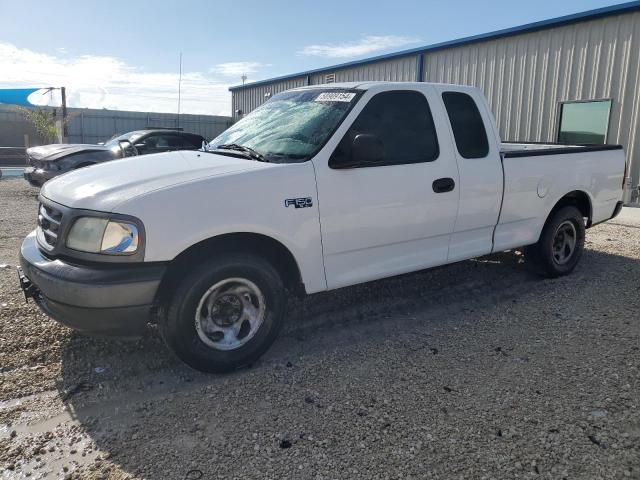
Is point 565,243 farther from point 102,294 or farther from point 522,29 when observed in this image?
point 522,29

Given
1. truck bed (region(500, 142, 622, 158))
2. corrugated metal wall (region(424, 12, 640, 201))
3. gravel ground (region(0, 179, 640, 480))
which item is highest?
corrugated metal wall (region(424, 12, 640, 201))

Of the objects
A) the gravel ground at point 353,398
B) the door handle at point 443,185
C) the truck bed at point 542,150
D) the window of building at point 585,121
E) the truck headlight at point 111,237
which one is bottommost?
the gravel ground at point 353,398

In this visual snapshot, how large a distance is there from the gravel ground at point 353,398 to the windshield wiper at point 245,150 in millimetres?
1460

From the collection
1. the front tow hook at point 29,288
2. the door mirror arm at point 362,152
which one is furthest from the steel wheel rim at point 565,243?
the front tow hook at point 29,288

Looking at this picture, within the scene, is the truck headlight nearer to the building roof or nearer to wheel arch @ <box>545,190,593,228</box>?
wheel arch @ <box>545,190,593,228</box>

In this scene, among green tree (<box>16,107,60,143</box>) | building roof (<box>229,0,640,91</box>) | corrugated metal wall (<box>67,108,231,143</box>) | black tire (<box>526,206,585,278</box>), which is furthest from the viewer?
corrugated metal wall (<box>67,108,231,143</box>)

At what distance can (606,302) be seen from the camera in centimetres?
512

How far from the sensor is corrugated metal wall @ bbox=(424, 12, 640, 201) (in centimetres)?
1073

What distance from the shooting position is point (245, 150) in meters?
4.07

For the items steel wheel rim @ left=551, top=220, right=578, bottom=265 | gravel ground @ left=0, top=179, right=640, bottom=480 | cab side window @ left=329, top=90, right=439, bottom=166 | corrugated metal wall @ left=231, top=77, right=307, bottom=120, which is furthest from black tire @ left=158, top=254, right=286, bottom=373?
corrugated metal wall @ left=231, top=77, right=307, bottom=120

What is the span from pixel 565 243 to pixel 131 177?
477cm

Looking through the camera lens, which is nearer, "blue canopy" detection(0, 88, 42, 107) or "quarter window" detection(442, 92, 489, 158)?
"quarter window" detection(442, 92, 489, 158)

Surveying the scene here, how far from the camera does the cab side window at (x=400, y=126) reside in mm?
4137

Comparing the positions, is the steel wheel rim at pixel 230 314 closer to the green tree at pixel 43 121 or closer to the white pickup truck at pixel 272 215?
the white pickup truck at pixel 272 215
